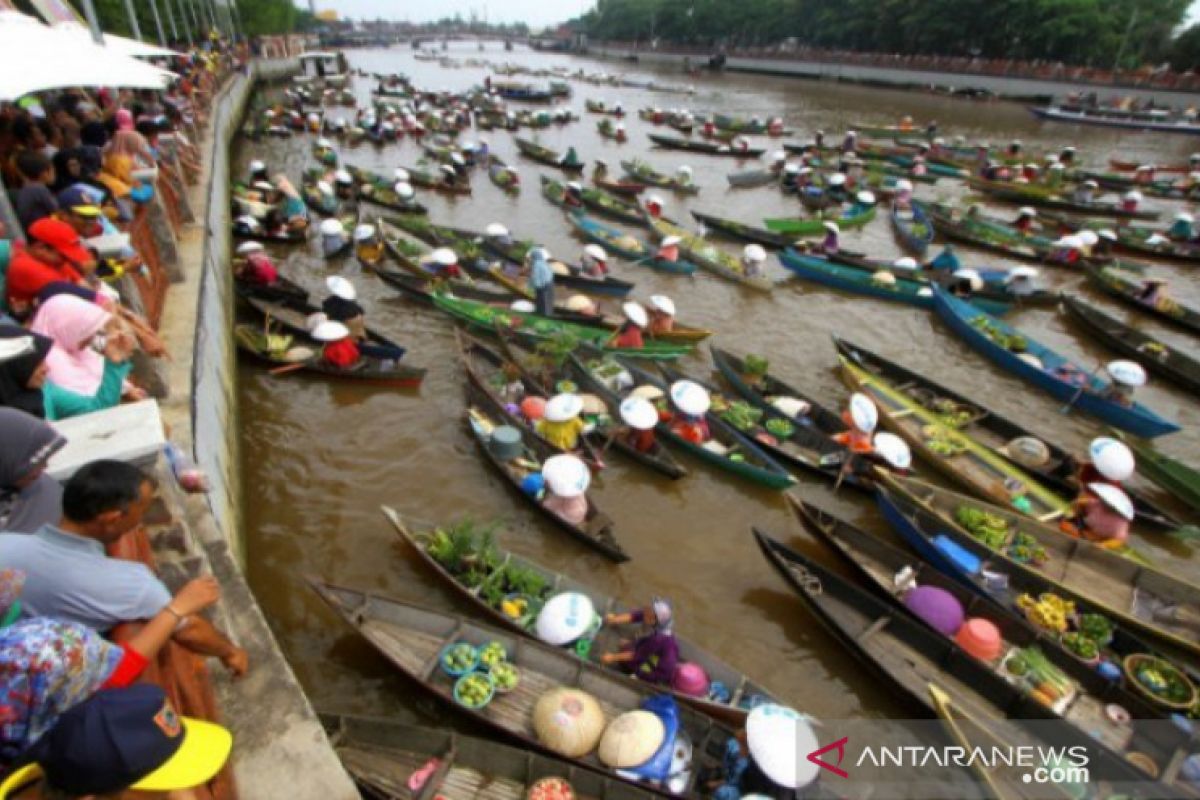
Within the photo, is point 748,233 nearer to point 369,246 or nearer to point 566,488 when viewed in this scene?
point 369,246

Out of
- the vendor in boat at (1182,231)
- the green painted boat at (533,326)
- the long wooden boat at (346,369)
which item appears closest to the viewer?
the long wooden boat at (346,369)

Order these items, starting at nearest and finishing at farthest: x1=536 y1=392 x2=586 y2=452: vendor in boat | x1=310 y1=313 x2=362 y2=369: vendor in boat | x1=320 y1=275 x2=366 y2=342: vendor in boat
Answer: x1=536 y1=392 x2=586 y2=452: vendor in boat, x1=310 y1=313 x2=362 y2=369: vendor in boat, x1=320 y1=275 x2=366 y2=342: vendor in boat

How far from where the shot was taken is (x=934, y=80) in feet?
226

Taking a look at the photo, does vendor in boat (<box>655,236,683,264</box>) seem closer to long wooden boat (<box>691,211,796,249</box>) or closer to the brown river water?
the brown river water

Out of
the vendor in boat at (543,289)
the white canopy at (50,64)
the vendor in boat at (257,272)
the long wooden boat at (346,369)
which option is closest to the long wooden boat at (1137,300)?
the vendor in boat at (543,289)

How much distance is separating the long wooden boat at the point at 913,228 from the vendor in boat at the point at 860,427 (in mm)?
16014

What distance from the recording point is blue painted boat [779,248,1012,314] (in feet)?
65.1

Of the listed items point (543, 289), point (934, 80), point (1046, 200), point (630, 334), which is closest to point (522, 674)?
point (630, 334)

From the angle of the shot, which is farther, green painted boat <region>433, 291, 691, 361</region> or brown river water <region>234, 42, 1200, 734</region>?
green painted boat <region>433, 291, 691, 361</region>

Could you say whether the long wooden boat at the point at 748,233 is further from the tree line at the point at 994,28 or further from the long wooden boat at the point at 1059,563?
the tree line at the point at 994,28

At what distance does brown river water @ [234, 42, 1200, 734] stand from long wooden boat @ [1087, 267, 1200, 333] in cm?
44

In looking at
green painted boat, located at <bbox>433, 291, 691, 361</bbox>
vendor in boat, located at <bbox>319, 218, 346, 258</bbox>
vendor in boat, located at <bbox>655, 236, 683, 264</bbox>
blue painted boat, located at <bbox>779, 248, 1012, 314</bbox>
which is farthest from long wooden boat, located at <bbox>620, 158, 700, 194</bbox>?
green painted boat, located at <bbox>433, 291, 691, 361</bbox>

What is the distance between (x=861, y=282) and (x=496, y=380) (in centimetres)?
1344

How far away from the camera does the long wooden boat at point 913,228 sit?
976 inches
